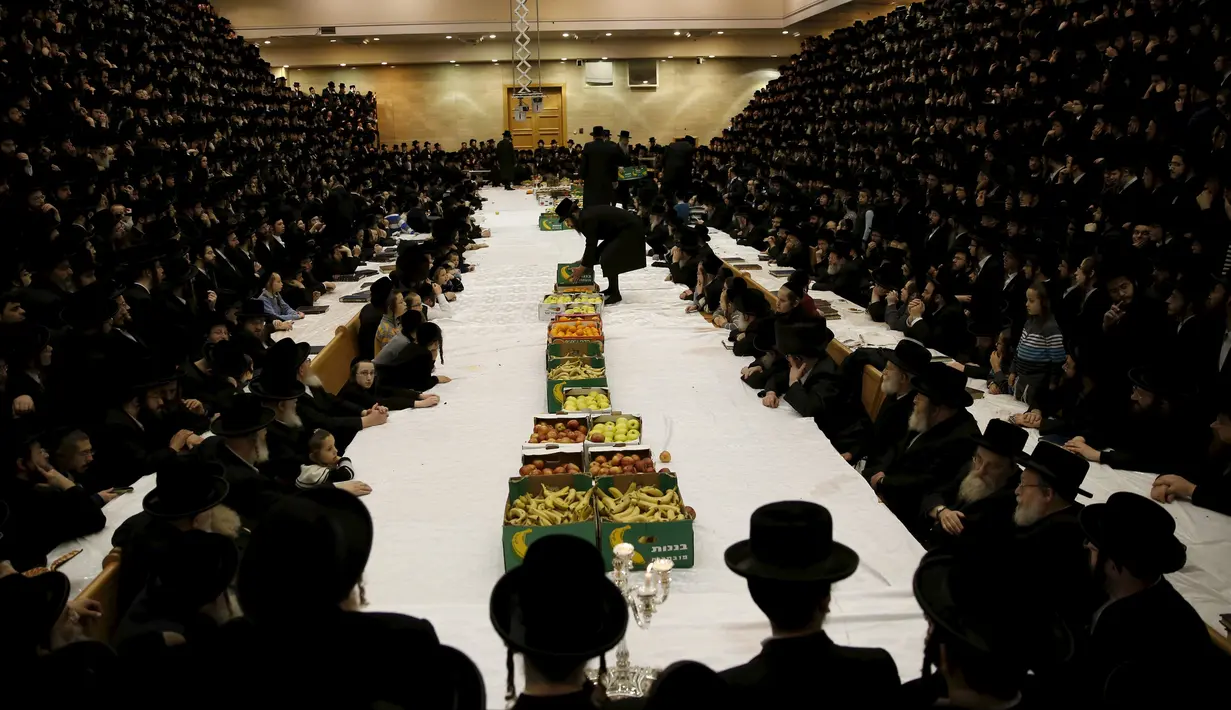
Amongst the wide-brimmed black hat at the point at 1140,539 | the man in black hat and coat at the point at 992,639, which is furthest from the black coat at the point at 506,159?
the man in black hat and coat at the point at 992,639

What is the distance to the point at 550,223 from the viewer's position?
57.0 ft

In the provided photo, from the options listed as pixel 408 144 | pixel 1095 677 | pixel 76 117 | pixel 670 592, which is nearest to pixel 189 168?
pixel 76 117

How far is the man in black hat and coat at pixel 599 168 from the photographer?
44.1 ft

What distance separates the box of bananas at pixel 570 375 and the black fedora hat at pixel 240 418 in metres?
2.35

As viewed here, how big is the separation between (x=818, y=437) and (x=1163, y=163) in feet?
19.3

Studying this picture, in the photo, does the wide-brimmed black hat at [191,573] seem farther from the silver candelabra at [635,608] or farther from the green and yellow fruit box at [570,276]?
the green and yellow fruit box at [570,276]

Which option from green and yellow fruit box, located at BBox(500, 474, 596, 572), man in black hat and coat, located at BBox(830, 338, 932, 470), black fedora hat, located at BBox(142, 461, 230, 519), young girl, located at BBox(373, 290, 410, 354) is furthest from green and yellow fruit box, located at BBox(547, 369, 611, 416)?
black fedora hat, located at BBox(142, 461, 230, 519)

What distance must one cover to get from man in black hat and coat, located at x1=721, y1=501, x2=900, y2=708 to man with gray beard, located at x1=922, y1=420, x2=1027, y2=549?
180 centimetres

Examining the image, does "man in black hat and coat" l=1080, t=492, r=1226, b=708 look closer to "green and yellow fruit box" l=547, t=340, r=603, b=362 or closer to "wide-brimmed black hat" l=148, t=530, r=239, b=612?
"wide-brimmed black hat" l=148, t=530, r=239, b=612

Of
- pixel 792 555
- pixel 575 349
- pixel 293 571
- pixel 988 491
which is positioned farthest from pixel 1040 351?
pixel 293 571

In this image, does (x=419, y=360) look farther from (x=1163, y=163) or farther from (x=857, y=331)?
(x=1163, y=163)

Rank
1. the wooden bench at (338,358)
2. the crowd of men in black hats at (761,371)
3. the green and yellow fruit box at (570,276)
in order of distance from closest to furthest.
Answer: the crowd of men in black hats at (761,371), the wooden bench at (338,358), the green and yellow fruit box at (570,276)

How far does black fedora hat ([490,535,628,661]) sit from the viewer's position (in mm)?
2254

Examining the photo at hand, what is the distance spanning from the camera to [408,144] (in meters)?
34.2
